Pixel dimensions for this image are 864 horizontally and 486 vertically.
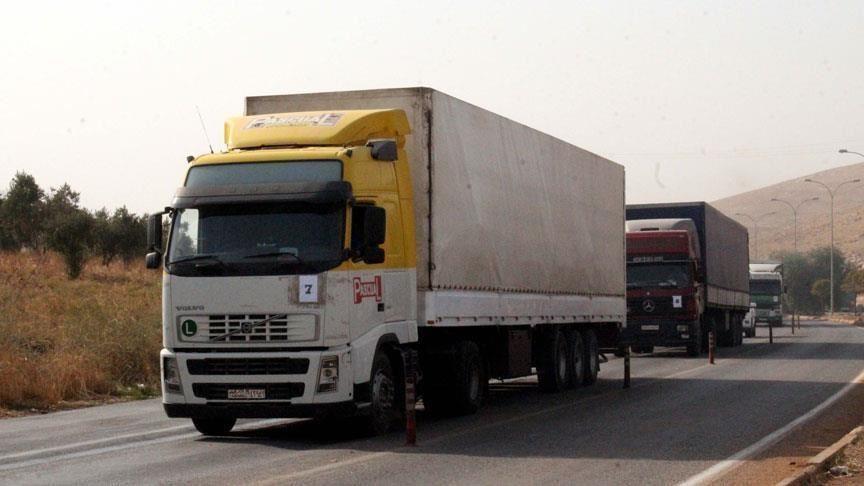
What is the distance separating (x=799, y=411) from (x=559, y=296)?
16.0ft

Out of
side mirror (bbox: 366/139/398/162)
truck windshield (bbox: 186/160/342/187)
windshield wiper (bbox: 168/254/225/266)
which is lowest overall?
windshield wiper (bbox: 168/254/225/266)

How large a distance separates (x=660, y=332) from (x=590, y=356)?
34.2ft

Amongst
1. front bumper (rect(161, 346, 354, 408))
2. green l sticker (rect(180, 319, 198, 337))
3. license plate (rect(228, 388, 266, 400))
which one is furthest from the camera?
green l sticker (rect(180, 319, 198, 337))

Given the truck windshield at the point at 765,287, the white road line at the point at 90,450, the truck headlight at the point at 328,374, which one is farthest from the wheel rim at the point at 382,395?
the truck windshield at the point at 765,287

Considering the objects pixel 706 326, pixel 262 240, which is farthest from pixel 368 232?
pixel 706 326

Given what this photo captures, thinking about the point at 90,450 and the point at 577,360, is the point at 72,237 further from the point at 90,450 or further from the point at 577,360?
the point at 90,450

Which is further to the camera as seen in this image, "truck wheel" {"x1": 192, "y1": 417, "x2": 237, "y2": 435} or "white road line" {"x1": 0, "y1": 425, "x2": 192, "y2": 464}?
"truck wheel" {"x1": 192, "y1": 417, "x2": 237, "y2": 435}

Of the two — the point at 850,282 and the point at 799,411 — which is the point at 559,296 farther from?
the point at 850,282

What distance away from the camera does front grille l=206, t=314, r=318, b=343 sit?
48.3 ft

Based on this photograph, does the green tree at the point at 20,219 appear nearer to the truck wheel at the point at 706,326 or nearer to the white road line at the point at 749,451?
the truck wheel at the point at 706,326

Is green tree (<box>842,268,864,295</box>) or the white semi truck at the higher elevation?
green tree (<box>842,268,864,295</box>)

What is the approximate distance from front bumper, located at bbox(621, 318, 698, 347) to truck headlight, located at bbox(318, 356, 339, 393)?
2125 centimetres

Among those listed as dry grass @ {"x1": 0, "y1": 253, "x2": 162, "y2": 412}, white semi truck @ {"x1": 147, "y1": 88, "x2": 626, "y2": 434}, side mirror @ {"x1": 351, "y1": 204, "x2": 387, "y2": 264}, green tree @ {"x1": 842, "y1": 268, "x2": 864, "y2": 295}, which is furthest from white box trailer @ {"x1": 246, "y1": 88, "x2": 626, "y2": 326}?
green tree @ {"x1": 842, "y1": 268, "x2": 864, "y2": 295}

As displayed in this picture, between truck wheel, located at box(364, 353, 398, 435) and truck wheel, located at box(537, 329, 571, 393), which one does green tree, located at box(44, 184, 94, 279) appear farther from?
truck wheel, located at box(364, 353, 398, 435)
